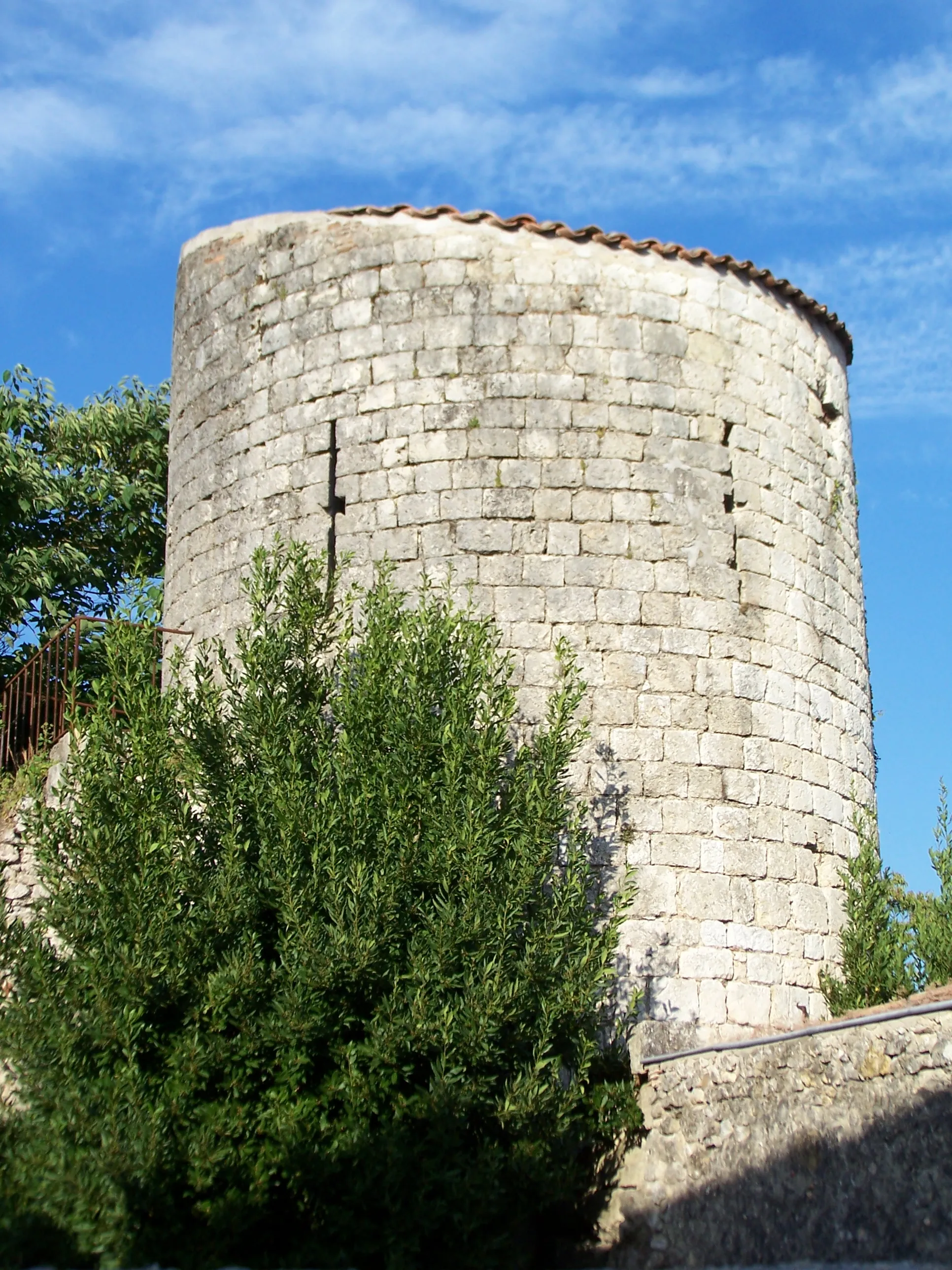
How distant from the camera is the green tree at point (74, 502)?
44.7ft

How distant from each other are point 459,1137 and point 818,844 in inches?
116

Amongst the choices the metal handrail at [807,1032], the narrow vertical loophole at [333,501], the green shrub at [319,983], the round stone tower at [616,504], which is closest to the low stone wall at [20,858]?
the green shrub at [319,983]

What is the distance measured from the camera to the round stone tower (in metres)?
7.67

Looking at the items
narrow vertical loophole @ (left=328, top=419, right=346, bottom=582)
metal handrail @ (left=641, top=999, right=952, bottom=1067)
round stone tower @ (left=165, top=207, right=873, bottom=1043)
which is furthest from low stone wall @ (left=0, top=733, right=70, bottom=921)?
metal handrail @ (left=641, top=999, right=952, bottom=1067)

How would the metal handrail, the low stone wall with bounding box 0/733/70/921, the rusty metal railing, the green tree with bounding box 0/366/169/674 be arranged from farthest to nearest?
the green tree with bounding box 0/366/169/674 < the rusty metal railing < the low stone wall with bounding box 0/733/70/921 < the metal handrail

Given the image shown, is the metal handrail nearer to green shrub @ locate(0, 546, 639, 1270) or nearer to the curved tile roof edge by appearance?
green shrub @ locate(0, 546, 639, 1270)

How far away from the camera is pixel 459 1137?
6266 millimetres

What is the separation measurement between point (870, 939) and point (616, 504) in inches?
111

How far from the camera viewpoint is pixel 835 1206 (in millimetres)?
5793

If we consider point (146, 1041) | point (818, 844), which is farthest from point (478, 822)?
point (818, 844)

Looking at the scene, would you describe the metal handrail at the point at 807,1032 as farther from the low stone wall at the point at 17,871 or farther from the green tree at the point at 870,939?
the low stone wall at the point at 17,871

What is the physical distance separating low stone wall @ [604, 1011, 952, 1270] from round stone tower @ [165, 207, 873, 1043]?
23.8 inches

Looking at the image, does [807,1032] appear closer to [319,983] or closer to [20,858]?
[319,983]

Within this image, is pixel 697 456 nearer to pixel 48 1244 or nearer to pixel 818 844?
pixel 818 844
